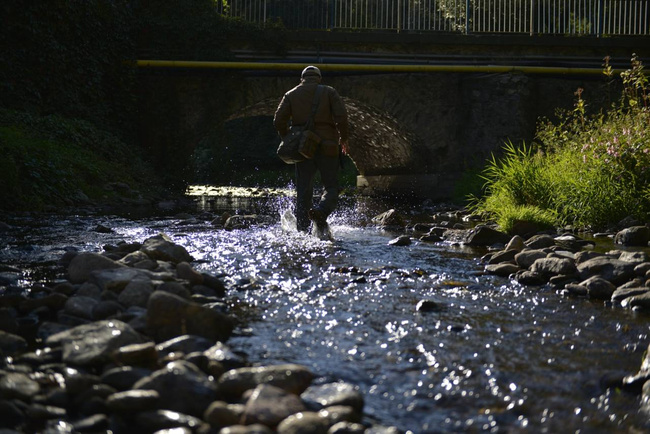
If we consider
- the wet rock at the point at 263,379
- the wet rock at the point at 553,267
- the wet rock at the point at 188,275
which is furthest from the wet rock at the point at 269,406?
the wet rock at the point at 553,267

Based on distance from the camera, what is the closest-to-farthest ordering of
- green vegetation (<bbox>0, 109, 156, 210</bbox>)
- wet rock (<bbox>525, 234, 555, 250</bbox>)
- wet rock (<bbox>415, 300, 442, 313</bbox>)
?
wet rock (<bbox>415, 300, 442, 313</bbox>) < wet rock (<bbox>525, 234, 555, 250</bbox>) < green vegetation (<bbox>0, 109, 156, 210</bbox>)

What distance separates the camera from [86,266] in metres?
4.18

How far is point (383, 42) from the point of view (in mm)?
15727

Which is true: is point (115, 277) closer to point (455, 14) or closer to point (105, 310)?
point (105, 310)

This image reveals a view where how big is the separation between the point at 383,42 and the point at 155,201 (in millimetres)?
6651

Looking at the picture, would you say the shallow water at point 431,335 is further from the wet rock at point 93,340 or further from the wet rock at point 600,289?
the wet rock at point 93,340

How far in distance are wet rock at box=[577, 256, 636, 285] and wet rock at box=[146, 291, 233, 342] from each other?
281cm

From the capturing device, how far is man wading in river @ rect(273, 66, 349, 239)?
7.21 metres

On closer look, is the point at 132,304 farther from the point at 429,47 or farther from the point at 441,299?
the point at 429,47

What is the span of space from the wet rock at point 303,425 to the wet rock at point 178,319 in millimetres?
1117

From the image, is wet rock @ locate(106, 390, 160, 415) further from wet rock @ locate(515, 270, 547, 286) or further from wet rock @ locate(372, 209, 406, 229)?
wet rock @ locate(372, 209, 406, 229)

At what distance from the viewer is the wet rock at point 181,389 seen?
7.58 ft

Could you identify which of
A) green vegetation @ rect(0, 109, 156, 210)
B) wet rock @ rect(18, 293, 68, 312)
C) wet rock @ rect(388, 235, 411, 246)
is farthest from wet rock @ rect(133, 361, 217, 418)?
green vegetation @ rect(0, 109, 156, 210)

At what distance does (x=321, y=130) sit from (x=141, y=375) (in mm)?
5002
